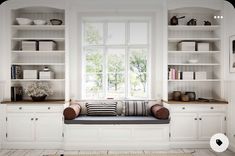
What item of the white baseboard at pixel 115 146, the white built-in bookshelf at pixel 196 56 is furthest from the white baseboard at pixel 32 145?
the white built-in bookshelf at pixel 196 56

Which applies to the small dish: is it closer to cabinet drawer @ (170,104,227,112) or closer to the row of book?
the row of book

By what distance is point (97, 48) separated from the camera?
19.6ft

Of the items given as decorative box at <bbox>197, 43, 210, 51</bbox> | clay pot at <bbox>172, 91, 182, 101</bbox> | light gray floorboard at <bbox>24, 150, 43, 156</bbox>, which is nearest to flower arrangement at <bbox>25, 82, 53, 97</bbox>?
light gray floorboard at <bbox>24, 150, 43, 156</bbox>

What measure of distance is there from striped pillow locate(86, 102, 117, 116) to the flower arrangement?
36.6 inches

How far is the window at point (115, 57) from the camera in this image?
5.97 metres

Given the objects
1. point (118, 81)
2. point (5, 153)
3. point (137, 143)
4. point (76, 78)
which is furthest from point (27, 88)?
point (137, 143)

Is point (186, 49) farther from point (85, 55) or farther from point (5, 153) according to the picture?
point (5, 153)

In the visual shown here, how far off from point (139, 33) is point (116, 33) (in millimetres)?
526

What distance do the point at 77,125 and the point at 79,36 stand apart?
2004 millimetres

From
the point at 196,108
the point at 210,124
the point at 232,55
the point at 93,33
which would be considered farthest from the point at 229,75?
the point at 93,33

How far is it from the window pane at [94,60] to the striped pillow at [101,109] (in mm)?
894

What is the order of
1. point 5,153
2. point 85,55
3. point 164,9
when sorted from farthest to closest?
point 85,55 < point 164,9 < point 5,153

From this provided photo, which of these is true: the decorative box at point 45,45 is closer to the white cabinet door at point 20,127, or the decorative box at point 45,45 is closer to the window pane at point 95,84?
the window pane at point 95,84

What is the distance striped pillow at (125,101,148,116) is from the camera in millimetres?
5488
